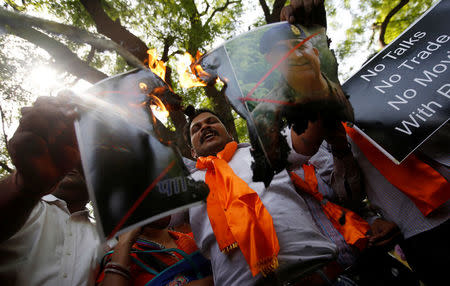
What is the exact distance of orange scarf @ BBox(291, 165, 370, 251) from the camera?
1489mm

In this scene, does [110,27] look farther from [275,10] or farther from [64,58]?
[275,10]

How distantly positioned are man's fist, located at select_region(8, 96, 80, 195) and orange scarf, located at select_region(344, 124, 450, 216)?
1.82m

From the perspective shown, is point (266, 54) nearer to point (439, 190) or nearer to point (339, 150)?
point (339, 150)

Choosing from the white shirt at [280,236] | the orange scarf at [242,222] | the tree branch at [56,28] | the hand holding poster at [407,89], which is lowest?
the white shirt at [280,236]

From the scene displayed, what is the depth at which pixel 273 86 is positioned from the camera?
33.6 inches

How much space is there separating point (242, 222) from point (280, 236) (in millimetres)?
280

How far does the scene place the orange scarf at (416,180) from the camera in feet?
3.92

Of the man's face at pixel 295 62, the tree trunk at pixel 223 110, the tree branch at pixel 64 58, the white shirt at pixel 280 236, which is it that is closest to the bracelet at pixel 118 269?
the white shirt at pixel 280 236

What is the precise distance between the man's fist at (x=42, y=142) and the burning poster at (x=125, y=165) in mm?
150

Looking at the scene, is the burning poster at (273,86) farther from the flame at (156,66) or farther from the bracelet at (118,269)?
the bracelet at (118,269)

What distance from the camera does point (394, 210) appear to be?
4.67 feet

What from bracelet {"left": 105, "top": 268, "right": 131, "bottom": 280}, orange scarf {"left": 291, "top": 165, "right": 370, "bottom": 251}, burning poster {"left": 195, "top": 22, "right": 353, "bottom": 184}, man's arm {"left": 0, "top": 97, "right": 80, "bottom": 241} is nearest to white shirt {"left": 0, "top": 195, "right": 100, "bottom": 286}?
bracelet {"left": 105, "top": 268, "right": 131, "bottom": 280}

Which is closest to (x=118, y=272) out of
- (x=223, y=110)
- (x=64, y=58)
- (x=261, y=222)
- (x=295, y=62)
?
(x=261, y=222)

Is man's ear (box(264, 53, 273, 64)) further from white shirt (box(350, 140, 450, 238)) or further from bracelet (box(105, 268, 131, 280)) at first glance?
Answer: bracelet (box(105, 268, 131, 280))
